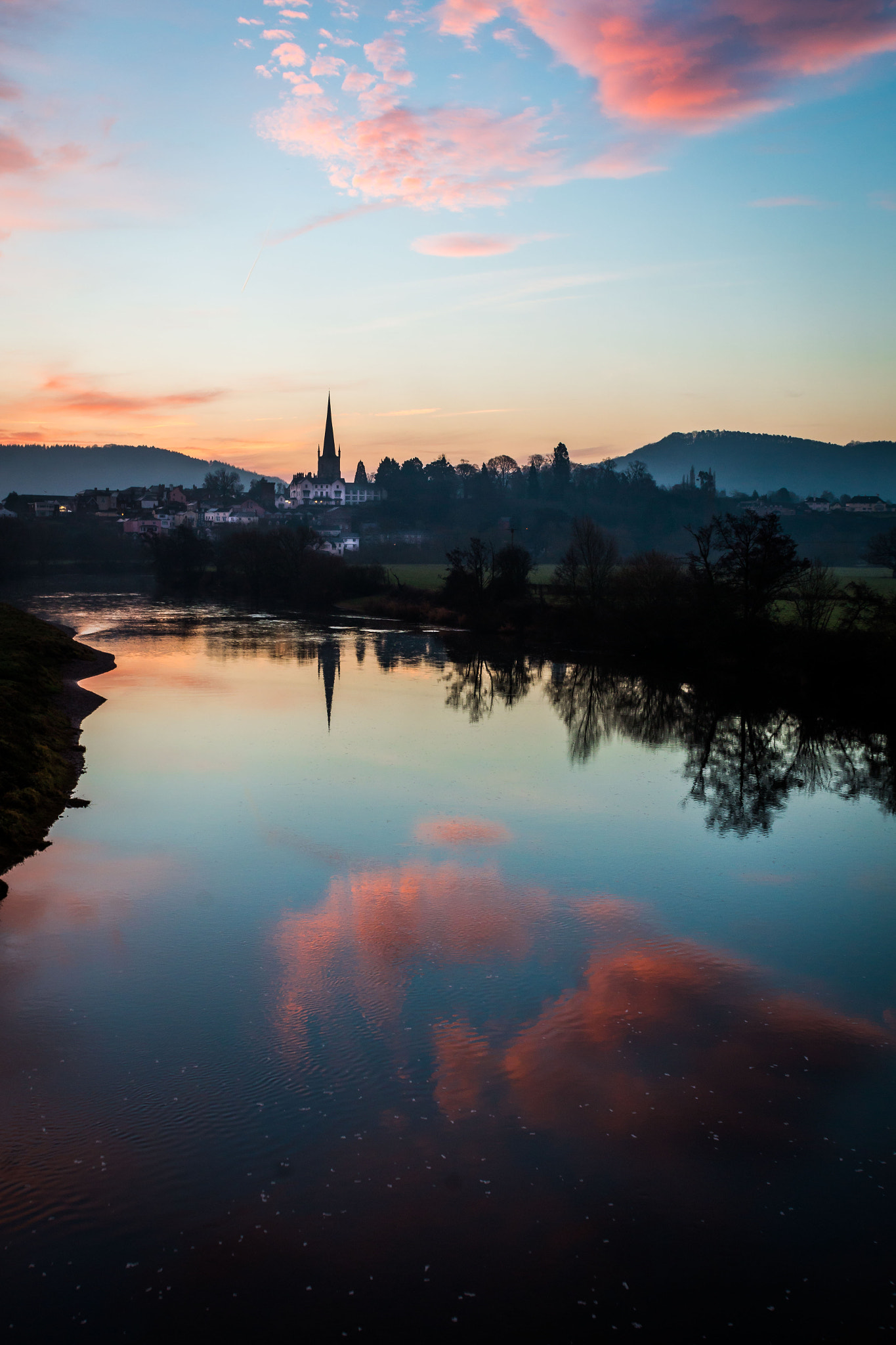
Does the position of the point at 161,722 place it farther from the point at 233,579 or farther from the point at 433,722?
the point at 233,579

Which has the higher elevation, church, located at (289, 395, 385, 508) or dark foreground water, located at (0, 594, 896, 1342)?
church, located at (289, 395, 385, 508)

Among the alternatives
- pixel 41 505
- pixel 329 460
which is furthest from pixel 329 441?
pixel 41 505

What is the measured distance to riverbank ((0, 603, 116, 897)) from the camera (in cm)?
A: 1374

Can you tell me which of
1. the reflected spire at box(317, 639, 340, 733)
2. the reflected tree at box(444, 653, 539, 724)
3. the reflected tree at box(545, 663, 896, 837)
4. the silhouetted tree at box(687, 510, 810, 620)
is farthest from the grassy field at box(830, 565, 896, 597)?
the reflected spire at box(317, 639, 340, 733)

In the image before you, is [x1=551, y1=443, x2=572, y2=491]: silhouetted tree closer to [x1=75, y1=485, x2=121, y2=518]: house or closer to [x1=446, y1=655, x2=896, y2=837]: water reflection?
[x1=75, y1=485, x2=121, y2=518]: house

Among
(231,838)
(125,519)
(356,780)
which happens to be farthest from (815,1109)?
(125,519)

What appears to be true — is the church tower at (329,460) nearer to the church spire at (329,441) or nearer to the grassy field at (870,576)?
the church spire at (329,441)

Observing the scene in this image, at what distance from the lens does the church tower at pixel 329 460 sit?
18350 centimetres

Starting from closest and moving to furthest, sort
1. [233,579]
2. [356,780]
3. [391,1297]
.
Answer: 1. [391,1297]
2. [356,780]
3. [233,579]

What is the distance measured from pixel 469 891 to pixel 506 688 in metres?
18.3

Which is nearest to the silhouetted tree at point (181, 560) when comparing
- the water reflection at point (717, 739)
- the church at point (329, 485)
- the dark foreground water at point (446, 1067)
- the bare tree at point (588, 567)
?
the bare tree at point (588, 567)

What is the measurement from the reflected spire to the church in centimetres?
14306

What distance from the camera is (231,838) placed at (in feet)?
44.9

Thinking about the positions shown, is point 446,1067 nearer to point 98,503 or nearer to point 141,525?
point 141,525
